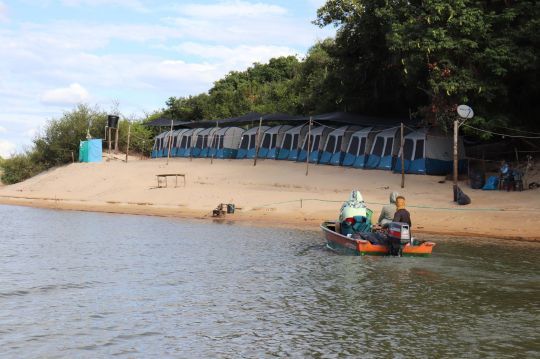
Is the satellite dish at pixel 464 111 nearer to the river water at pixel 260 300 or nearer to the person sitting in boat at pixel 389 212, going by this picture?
the river water at pixel 260 300

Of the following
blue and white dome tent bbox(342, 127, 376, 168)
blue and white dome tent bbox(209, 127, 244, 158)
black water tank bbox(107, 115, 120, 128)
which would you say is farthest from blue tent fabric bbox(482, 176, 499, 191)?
black water tank bbox(107, 115, 120, 128)

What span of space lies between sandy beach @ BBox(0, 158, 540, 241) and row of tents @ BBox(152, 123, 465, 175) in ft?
3.36

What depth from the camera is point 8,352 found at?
9.04 metres

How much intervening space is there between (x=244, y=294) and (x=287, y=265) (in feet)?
11.8

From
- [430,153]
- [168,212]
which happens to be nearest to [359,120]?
[430,153]

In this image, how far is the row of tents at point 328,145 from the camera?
34.0 m

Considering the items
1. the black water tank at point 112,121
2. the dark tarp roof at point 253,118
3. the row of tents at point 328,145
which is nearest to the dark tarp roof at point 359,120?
the row of tents at point 328,145

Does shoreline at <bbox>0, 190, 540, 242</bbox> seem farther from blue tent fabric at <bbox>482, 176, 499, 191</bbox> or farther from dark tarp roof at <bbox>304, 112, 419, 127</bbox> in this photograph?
dark tarp roof at <bbox>304, 112, 419, 127</bbox>

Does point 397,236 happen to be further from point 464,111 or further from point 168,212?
point 168,212

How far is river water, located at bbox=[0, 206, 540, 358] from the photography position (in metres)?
9.56

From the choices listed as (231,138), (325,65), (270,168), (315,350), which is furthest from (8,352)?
(325,65)

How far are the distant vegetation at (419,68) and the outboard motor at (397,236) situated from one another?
46.3ft

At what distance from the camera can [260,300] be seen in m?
12.6

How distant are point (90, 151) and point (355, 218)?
35.8 meters
